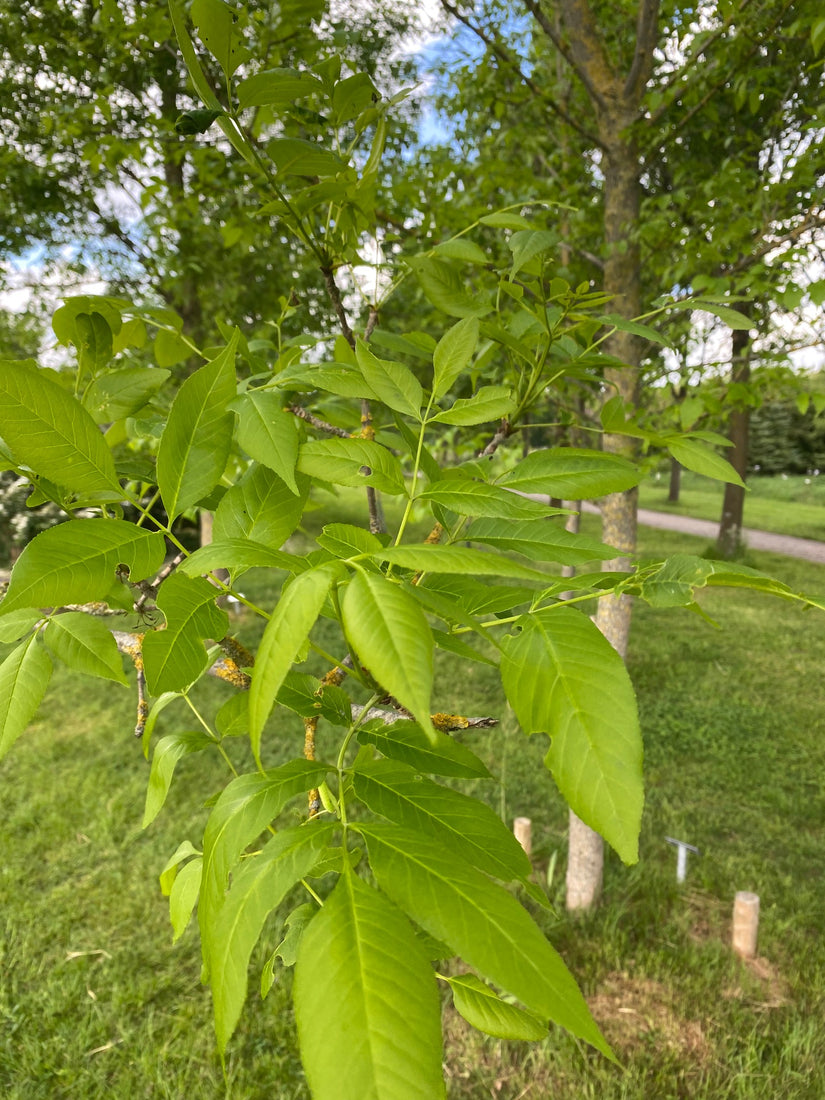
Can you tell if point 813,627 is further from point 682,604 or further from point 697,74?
point 682,604

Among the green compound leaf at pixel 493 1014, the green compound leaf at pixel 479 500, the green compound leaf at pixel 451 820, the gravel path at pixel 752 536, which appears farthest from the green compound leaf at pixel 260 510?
the gravel path at pixel 752 536

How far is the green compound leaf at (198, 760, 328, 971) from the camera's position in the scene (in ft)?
1.81

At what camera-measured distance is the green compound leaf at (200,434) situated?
641mm

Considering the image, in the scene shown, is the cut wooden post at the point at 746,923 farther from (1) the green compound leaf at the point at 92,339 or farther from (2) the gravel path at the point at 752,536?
(2) the gravel path at the point at 752,536

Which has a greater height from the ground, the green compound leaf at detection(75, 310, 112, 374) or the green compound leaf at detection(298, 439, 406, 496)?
the green compound leaf at detection(75, 310, 112, 374)

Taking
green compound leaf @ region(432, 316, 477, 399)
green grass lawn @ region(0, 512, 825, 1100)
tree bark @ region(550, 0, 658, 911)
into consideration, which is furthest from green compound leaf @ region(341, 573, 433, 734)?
tree bark @ region(550, 0, 658, 911)

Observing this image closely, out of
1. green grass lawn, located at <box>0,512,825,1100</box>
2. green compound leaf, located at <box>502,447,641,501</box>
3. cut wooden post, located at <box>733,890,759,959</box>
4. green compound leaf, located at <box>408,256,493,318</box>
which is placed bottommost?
green grass lawn, located at <box>0,512,825,1100</box>

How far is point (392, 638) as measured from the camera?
A: 42cm

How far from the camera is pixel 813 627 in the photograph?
27.5 ft

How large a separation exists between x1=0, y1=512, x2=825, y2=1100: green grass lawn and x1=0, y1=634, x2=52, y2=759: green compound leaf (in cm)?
91

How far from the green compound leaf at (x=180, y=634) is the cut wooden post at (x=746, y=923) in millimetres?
3252

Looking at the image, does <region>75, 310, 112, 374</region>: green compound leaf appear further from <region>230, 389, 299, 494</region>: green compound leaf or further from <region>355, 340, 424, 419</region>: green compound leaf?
<region>355, 340, 424, 419</region>: green compound leaf

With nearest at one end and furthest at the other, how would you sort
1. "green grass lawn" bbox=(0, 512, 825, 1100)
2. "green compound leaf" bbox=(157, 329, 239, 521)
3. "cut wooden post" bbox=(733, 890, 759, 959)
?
"green compound leaf" bbox=(157, 329, 239, 521), "green grass lawn" bbox=(0, 512, 825, 1100), "cut wooden post" bbox=(733, 890, 759, 959)

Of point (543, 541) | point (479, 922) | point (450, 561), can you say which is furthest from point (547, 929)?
point (450, 561)
